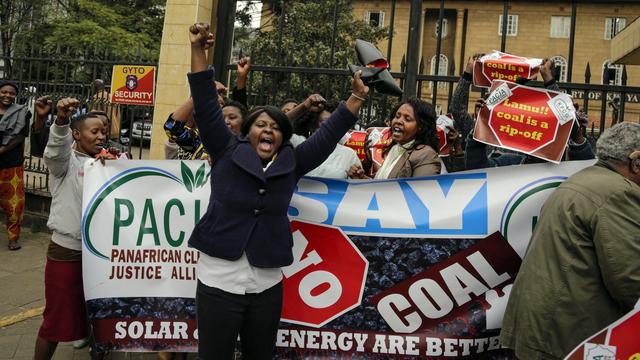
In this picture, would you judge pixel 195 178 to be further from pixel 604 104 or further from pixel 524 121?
pixel 604 104

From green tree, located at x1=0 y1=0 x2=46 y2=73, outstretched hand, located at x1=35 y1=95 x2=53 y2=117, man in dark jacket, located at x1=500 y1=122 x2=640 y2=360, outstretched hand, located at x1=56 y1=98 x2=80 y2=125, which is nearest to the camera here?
man in dark jacket, located at x1=500 y1=122 x2=640 y2=360

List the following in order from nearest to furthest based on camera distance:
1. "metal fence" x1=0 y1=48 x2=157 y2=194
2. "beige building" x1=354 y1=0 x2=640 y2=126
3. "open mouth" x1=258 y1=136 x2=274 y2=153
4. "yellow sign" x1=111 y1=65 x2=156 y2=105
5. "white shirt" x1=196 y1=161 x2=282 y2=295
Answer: "white shirt" x1=196 y1=161 x2=282 y2=295 → "open mouth" x1=258 y1=136 x2=274 y2=153 → "yellow sign" x1=111 y1=65 x2=156 y2=105 → "metal fence" x1=0 y1=48 x2=157 y2=194 → "beige building" x1=354 y1=0 x2=640 y2=126

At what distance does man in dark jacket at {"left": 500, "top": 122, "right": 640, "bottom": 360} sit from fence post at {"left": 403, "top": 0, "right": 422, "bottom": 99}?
2.83 meters

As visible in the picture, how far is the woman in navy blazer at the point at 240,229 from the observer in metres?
2.74

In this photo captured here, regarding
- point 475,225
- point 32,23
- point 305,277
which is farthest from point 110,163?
point 32,23

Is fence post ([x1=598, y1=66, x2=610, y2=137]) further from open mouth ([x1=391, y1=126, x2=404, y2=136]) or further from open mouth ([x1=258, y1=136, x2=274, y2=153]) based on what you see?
open mouth ([x1=258, y1=136, x2=274, y2=153])

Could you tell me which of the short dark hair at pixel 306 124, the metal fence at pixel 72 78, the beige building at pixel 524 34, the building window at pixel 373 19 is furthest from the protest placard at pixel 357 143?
the beige building at pixel 524 34

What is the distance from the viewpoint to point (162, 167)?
3959mm

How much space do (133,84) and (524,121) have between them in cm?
520

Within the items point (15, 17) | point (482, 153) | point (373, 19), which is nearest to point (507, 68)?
point (482, 153)

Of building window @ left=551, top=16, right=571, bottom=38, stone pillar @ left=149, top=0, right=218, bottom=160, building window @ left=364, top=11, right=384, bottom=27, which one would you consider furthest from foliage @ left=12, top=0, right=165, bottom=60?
building window @ left=551, top=16, right=571, bottom=38

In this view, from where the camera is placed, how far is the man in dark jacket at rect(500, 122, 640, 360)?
254 centimetres

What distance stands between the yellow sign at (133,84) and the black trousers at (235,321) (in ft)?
15.8

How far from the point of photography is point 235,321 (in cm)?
275
